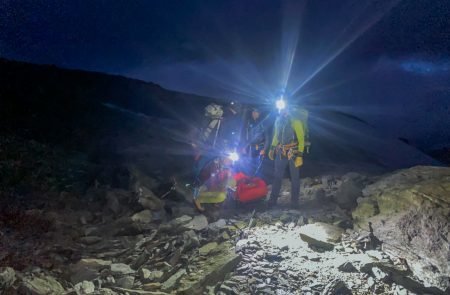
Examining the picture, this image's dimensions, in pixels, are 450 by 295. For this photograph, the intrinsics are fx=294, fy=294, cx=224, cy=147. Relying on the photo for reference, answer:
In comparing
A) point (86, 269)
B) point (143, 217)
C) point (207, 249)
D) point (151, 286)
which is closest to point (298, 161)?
point (207, 249)

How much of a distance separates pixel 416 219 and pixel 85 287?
19.4 feet

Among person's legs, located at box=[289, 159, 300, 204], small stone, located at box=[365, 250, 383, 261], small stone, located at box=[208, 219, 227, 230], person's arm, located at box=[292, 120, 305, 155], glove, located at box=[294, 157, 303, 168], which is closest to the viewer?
small stone, located at box=[365, 250, 383, 261]

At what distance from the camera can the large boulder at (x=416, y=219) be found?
4.88 metres

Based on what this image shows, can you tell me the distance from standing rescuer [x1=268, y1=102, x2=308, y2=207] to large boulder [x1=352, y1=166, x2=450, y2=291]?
198cm

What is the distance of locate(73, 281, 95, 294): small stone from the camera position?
435 cm

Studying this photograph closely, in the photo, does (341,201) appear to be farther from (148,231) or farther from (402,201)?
(148,231)

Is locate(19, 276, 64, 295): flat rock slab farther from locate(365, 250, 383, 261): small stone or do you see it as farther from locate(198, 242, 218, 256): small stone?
locate(365, 250, 383, 261): small stone

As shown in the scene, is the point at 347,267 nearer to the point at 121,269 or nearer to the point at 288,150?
the point at 121,269

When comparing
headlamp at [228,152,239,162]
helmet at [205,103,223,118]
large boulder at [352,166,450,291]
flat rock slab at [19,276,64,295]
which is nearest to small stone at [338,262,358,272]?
large boulder at [352,166,450,291]

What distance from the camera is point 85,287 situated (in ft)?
14.6

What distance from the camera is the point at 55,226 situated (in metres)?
6.76

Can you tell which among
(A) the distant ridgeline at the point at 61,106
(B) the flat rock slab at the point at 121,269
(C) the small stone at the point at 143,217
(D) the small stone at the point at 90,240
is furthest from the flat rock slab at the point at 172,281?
(A) the distant ridgeline at the point at 61,106

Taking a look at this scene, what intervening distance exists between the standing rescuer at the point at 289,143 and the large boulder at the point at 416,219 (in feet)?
6.49

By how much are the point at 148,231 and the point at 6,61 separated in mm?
25808
